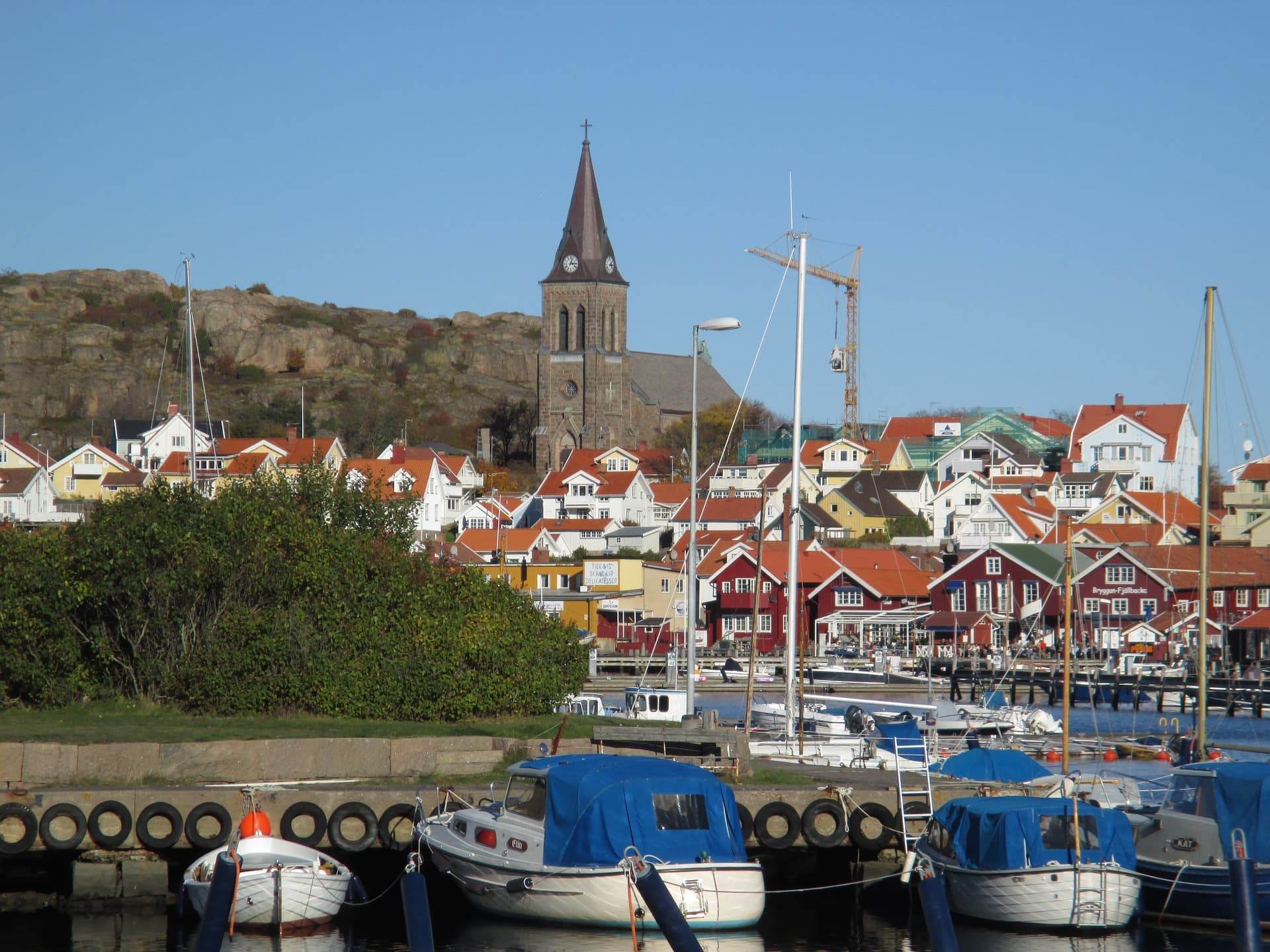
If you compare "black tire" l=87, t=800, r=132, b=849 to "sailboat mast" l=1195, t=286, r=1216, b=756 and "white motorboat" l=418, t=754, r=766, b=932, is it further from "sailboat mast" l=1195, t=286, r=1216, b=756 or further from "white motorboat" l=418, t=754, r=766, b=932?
"sailboat mast" l=1195, t=286, r=1216, b=756

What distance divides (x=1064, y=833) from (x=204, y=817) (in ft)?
36.9

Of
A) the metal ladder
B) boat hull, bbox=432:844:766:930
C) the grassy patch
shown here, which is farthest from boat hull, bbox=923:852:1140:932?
the grassy patch

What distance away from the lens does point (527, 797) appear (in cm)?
2117

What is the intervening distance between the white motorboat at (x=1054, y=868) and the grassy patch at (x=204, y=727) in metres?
7.61

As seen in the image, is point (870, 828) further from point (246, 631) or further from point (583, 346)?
point (583, 346)

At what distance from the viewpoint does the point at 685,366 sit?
606 feet

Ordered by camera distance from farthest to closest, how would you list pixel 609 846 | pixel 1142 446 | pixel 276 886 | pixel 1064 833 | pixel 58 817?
pixel 1142 446
pixel 58 817
pixel 1064 833
pixel 276 886
pixel 609 846

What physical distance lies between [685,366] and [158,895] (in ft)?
537

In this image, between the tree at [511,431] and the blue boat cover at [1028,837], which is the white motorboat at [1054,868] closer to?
the blue boat cover at [1028,837]

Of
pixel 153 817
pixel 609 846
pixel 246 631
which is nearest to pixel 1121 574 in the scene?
pixel 246 631

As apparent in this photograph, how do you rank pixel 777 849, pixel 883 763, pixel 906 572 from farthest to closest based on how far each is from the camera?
pixel 906 572, pixel 883 763, pixel 777 849

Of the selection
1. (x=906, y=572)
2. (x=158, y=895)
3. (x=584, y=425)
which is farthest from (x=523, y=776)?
(x=584, y=425)

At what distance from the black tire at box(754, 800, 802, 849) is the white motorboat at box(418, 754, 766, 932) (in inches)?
91.6

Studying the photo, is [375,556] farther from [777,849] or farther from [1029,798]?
[1029,798]
